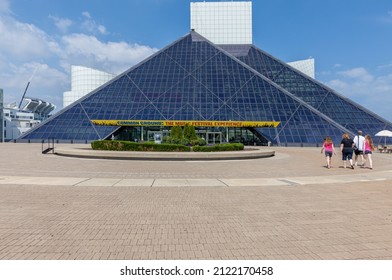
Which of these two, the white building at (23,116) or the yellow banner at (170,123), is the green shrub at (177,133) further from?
the white building at (23,116)

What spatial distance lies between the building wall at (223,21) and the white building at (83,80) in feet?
91.7

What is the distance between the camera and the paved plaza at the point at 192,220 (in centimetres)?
411

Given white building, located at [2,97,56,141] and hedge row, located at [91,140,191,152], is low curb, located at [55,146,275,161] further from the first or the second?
white building, located at [2,97,56,141]

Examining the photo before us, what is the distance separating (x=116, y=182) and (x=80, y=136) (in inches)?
1297

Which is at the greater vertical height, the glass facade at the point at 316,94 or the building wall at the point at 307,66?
the building wall at the point at 307,66

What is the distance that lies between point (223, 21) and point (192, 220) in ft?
236

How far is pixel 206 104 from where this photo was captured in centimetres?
4297

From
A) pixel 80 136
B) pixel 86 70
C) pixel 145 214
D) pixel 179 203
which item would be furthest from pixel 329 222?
pixel 86 70

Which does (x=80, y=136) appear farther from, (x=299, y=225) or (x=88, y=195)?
(x=299, y=225)

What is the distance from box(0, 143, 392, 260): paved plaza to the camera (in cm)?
411

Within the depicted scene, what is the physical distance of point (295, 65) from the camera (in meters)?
69.2

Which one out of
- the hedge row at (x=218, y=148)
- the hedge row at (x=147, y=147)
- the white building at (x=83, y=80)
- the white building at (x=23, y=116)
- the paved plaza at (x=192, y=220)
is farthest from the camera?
the white building at (x=23, y=116)

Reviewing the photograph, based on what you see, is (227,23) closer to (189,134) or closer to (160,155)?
(189,134)

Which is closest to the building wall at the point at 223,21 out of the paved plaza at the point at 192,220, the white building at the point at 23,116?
the white building at the point at 23,116
